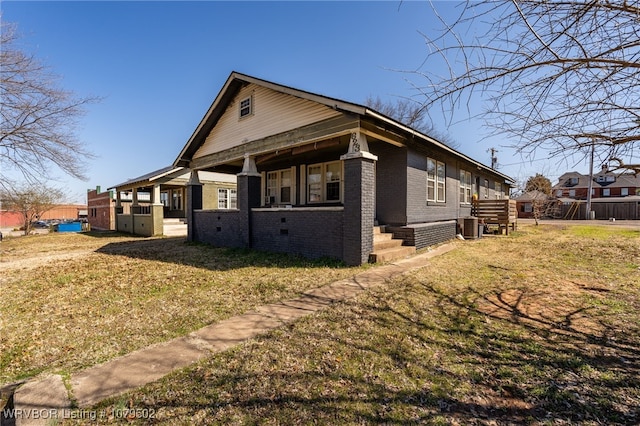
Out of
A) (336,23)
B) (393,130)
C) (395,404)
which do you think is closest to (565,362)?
(395,404)

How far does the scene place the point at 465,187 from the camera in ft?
46.8

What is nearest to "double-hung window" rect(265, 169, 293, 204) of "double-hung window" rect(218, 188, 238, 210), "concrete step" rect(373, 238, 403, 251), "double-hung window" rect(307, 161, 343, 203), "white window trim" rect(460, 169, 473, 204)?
"double-hung window" rect(307, 161, 343, 203)

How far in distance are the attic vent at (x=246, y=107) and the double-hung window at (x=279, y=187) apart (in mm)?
2983

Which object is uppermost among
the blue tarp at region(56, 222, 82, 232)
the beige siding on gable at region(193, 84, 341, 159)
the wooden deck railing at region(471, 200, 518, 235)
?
the beige siding on gable at region(193, 84, 341, 159)

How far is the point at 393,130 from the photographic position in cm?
809

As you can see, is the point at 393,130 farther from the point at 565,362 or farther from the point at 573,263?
the point at 565,362

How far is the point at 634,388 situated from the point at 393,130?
272 inches

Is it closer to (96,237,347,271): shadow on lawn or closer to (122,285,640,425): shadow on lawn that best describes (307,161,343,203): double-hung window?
(96,237,347,271): shadow on lawn

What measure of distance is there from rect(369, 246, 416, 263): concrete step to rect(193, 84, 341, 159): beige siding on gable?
382 centimetres

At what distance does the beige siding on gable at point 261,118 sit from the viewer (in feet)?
27.2

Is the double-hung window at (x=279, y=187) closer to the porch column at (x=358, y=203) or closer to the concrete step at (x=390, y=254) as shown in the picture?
the porch column at (x=358, y=203)

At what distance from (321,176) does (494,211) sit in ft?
31.4

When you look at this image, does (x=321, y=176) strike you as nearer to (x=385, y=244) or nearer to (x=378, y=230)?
(x=378, y=230)

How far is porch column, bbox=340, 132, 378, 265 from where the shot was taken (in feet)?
22.6
